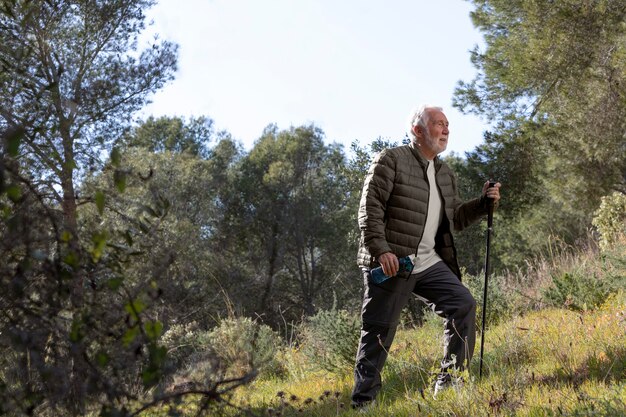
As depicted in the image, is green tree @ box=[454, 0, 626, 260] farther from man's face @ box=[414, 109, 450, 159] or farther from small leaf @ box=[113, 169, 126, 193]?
small leaf @ box=[113, 169, 126, 193]

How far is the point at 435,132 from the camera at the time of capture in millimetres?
5180

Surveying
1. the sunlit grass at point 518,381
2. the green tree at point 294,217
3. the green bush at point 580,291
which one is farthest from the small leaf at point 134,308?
the green tree at point 294,217

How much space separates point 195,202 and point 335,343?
24.8 m

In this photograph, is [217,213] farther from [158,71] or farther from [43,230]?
[43,230]

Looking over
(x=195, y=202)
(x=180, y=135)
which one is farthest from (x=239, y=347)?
(x=180, y=135)

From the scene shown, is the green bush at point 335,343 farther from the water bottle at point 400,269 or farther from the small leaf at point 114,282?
the small leaf at point 114,282

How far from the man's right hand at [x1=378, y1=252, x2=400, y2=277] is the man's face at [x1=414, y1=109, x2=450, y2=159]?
851mm

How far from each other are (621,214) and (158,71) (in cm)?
968

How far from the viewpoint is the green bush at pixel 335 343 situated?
22.3 ft

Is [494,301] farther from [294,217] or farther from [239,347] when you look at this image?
[294,217]

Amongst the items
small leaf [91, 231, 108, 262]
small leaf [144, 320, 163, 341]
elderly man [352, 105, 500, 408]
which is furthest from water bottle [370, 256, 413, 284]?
small leaf [91, 231, 108, 262]

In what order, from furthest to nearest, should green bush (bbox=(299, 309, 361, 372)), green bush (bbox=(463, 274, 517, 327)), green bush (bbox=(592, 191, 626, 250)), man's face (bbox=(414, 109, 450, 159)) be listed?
green bush (bbox=(592, 191, 626, 250))
green bush (bbox=(463, 274, 517, 327))
green bush (bbox=(299, 309, 361, 372))
man's face (bbox=(414, 109, 450, 159))

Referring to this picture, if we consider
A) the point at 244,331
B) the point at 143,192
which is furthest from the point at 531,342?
the point at 143,192

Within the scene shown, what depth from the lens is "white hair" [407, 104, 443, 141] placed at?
5211mm
